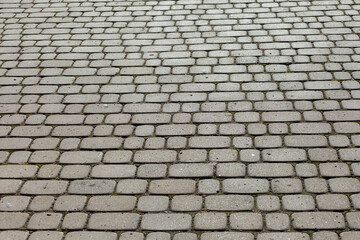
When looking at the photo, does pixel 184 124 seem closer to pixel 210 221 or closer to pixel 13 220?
pixel 210 221

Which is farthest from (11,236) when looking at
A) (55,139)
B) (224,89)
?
(224,89)

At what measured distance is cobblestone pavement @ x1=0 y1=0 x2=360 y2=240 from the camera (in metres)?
3.18

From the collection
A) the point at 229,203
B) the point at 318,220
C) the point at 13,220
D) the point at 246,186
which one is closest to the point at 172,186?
the point at 229,203

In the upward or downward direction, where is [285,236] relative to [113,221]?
downward

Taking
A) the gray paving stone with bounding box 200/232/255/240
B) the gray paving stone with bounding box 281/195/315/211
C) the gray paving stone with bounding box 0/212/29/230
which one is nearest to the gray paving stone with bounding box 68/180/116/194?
the gray paving stone with bounding box 0/212/29/230

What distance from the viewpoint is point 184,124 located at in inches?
160

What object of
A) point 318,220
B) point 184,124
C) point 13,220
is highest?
point 13,220

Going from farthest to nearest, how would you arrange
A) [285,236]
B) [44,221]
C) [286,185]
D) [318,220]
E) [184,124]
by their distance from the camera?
[184,124], [286,185], [44,221], [318,220], [285,236]

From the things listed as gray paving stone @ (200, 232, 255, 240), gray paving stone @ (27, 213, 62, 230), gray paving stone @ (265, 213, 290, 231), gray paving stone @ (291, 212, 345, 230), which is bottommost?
gray paving stone @ (291, 212, 345, 230)

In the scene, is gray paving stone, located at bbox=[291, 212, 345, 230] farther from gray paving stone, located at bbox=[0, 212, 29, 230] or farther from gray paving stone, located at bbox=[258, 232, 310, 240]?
gray paving stone, located at bbox=[0, 212, 29, 230]

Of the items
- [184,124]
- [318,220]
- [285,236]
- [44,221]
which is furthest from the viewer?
[184,124]

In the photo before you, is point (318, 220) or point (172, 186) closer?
point (318, 220)

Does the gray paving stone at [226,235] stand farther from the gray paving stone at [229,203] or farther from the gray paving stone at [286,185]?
the gray paving stone at [286,185]

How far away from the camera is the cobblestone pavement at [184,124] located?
10.4ft
